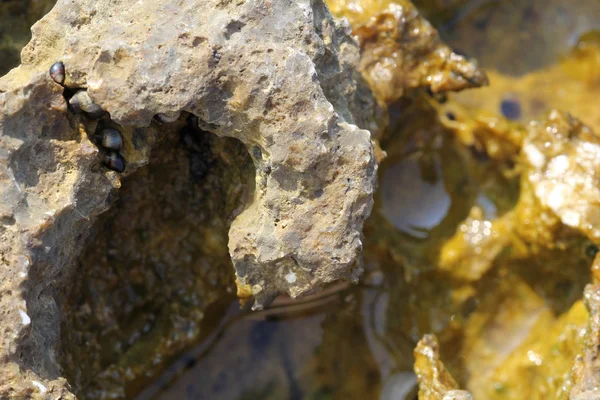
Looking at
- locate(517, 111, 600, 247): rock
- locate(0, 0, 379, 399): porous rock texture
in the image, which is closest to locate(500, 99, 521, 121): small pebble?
locate(517, 111, 600, 247): rock

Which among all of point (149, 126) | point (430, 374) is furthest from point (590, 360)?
point (149, 126)

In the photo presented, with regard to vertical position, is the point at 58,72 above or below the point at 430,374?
above

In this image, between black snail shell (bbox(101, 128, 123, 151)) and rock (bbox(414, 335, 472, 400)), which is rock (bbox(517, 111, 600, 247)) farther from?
black snail shell (bbox(101, 128, 123, 151))

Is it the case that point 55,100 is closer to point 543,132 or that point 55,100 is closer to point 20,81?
point 20,81

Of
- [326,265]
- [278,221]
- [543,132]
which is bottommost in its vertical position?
[543,132]

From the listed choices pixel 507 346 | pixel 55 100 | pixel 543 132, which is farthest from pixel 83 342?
pixel 543 132

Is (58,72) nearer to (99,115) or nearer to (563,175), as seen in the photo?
(99,115)

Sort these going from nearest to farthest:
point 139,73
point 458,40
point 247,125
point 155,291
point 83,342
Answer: point 139,73, point 247,125, point 83,342, point 155,291, point 458,40
